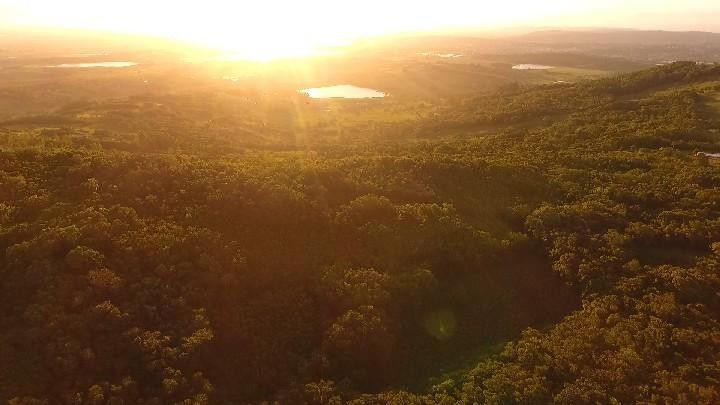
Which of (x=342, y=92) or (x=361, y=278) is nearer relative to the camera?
(x=361, y=278)

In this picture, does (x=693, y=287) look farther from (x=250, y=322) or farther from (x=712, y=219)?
(x=250, y=322)

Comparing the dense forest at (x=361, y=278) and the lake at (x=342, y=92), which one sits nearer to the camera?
the dense forest at (x=361, y=278)

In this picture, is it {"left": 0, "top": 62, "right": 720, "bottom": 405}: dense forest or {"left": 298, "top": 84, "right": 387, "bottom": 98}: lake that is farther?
{"left": 298, "top": 84, "right": 387, "bottom": 98}: lake

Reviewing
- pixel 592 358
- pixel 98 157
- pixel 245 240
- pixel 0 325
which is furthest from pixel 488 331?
pixel 98 157

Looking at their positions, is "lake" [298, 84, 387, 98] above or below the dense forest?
above

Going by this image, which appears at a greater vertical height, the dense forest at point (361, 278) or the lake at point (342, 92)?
the lake at point (342, 92)

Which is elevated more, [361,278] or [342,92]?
[342,92]
